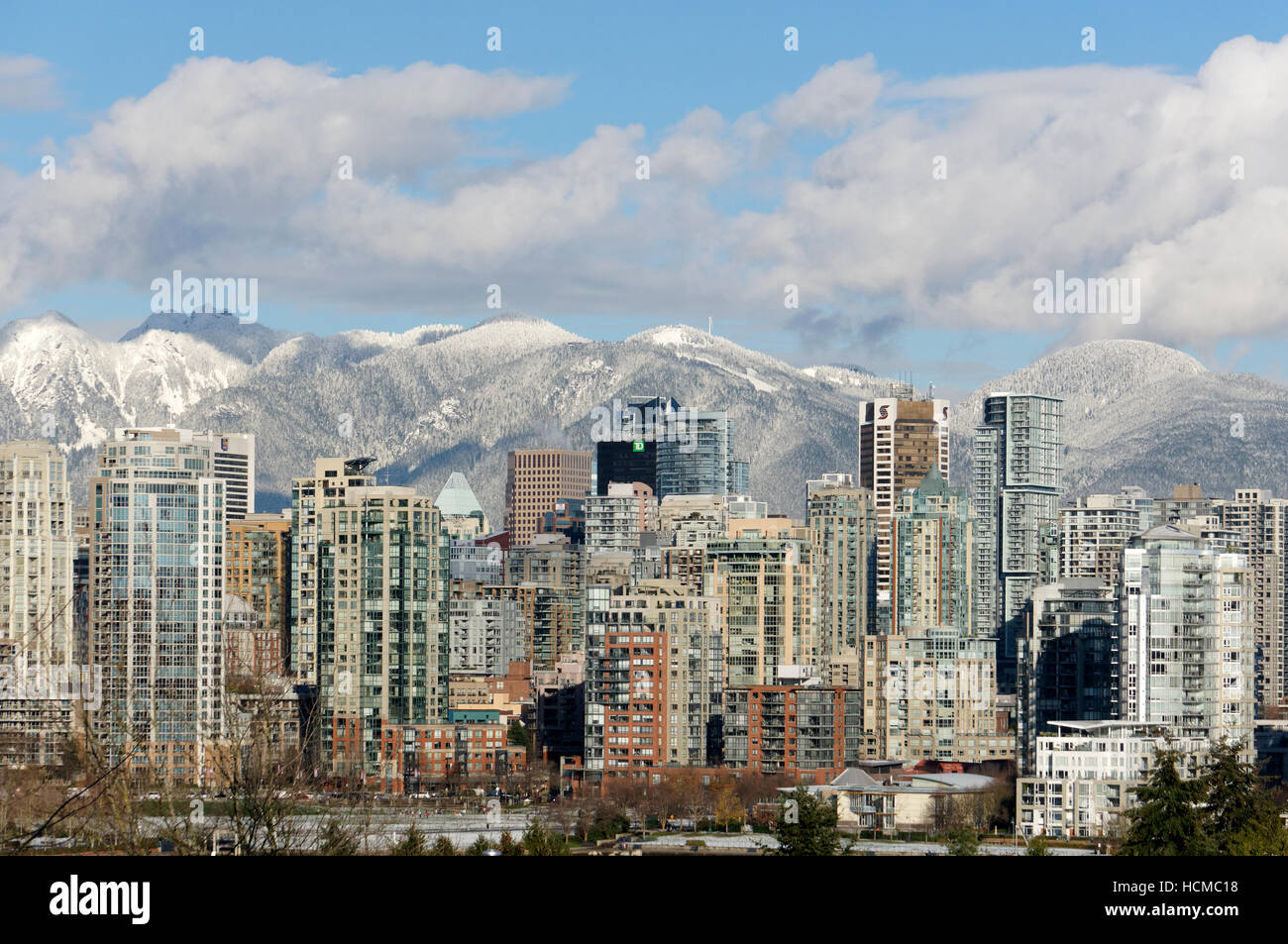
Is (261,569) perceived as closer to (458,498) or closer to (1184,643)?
(1184,643)

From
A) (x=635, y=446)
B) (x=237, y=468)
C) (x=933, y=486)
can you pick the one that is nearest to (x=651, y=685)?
(x=933, y=486)

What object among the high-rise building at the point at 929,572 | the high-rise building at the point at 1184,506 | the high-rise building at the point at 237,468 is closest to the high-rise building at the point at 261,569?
the high-rise building at the point at 237,468

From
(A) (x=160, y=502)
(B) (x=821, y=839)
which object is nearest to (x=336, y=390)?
(A) (x=160, y=502)

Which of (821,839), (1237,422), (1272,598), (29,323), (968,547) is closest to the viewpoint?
(821,839)

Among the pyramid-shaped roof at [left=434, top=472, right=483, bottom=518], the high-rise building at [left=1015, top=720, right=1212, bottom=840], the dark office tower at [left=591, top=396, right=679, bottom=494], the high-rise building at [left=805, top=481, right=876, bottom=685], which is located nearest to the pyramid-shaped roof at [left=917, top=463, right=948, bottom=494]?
the high-rise building at [left=805, top=481, right=876, bottom=685]

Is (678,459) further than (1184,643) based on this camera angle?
Yes

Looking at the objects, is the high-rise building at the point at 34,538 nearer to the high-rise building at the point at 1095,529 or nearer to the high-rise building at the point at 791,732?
the high-rise building at the point at 791,732
